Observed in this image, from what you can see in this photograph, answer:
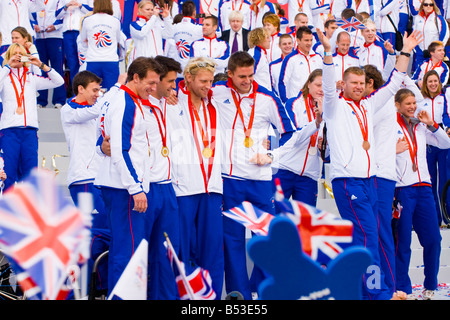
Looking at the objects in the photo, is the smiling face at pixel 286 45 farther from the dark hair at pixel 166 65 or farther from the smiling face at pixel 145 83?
the smiling face at pixel 145 83

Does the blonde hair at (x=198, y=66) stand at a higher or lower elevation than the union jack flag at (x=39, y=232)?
higher

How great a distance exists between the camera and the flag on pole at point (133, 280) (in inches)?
129

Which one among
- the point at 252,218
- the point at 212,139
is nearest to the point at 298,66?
the point at 212,139

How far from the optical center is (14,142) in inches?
305

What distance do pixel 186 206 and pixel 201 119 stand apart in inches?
26.1

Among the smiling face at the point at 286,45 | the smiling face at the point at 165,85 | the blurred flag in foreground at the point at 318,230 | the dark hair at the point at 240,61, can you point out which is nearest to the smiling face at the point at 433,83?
the smiling face at the point at 286,45

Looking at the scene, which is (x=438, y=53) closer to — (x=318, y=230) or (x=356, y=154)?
(x=356, y=154)

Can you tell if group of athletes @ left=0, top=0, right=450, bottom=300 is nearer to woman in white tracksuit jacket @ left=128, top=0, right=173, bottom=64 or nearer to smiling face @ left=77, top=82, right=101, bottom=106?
smiling face @ left=77, top=82, right=101, bottom=106

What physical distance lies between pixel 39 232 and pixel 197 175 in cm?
261

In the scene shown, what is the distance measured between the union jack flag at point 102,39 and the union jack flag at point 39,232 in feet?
23.4

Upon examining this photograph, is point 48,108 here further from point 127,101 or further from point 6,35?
point 127,101

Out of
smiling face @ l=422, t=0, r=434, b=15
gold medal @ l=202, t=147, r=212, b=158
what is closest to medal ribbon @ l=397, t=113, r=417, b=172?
gold medal @ l=202, t=147, r=212, b=158

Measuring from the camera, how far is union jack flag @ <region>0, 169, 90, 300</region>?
117 inches

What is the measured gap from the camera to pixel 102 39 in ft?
32.8
